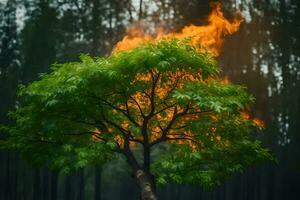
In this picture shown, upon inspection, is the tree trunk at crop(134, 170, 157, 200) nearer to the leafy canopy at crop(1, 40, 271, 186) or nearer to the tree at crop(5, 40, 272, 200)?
the tree at crop(5, 40, 272, 200)

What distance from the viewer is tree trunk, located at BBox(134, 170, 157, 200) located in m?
16.6

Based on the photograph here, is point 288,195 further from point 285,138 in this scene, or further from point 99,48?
point 99,48

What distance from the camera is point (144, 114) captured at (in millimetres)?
17531

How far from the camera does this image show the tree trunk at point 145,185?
16562 mm

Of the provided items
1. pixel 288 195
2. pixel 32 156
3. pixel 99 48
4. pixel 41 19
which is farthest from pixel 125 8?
pixel 32 156

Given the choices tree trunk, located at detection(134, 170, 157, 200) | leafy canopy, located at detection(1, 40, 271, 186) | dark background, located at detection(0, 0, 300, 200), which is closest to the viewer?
leafy canopy, located at detection(1, 40, 271, 186)

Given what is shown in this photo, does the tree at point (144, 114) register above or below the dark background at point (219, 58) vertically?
below

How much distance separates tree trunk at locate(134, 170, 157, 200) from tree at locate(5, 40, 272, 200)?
0.11 ft

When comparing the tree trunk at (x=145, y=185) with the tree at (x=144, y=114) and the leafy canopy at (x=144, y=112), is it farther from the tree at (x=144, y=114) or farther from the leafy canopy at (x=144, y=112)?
the leafy canopy at (x=144, y=112)

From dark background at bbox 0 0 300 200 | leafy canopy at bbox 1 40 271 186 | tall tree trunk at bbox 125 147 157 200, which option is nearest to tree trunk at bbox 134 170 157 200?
tall tree trunk at bbox 125 147 157 200

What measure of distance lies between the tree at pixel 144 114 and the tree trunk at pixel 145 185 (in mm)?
33

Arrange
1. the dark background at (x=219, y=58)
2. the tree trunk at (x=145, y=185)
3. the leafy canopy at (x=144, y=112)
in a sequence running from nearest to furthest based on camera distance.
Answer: the leafy canopy at (x=144, y=112)
the tree trunk at (x=145, y=185)
the dark background at (x=219, y=58)

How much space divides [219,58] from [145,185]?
27793 mm

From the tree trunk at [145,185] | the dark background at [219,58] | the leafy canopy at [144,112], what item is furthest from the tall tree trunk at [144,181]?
the dark background at [219,58]
